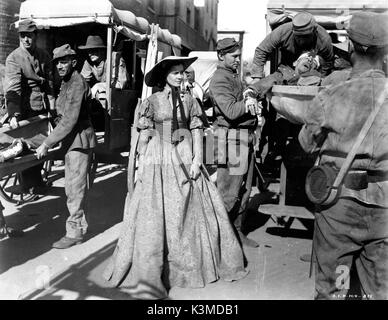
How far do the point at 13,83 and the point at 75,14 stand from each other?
2.24 meters

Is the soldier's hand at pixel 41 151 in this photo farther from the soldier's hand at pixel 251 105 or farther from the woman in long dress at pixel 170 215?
the soldier's hand at pixel 251 105

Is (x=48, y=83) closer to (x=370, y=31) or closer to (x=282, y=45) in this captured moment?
(x=282, y=45)

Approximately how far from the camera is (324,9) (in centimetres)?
722

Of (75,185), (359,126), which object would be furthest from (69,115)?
(359,126)

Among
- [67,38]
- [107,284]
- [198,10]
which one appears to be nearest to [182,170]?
[107,284]

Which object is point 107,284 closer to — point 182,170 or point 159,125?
point 182,170

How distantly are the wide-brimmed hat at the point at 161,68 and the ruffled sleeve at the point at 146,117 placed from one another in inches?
8.3

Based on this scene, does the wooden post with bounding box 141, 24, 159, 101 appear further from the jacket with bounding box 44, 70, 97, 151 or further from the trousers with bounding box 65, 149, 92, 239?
the trousers with bounding box 65, 149, 92, 239

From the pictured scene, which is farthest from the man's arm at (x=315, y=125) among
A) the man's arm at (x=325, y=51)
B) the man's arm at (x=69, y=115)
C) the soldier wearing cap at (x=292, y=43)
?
the man's arm at (x=69, y=115)

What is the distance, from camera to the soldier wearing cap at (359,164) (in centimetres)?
257

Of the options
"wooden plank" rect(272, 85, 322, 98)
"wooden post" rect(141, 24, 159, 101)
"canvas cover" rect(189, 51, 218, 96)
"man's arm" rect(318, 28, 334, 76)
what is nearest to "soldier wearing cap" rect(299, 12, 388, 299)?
"wooden plank" rect(272, 85, 322, 98)

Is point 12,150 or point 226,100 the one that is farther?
point 226,100
